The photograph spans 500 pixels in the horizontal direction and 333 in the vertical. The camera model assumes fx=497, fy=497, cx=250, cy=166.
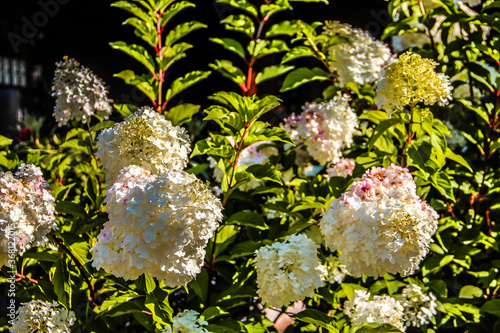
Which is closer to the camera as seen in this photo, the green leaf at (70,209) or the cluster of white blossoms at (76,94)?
the green leaf at (70,209)

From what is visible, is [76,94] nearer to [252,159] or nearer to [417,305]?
[252,159]

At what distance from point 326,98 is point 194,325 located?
111 centimetres

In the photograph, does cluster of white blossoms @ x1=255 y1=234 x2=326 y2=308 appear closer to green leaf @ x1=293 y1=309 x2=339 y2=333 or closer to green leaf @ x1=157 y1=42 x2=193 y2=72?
green leaf @ x1=293 y1=309 x2=339 y2=333

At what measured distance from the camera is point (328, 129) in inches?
67.0

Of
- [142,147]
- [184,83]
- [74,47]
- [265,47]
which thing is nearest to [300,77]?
[265,47]

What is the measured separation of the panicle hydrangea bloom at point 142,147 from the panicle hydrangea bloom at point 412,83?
62cm

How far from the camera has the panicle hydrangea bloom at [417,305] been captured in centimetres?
153

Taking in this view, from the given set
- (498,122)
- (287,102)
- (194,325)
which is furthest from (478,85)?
(287,102)

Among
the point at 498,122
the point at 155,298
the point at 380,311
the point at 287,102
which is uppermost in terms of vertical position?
the point at 498,122

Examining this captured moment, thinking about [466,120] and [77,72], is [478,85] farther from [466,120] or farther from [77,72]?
[77,72]

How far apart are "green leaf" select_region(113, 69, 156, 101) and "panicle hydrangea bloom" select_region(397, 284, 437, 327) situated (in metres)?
1.04

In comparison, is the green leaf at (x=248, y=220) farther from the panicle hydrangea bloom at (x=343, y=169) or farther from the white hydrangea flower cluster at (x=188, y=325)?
the panicle hydrangea bloom at (x=343, y=169)

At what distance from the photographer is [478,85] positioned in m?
2.01

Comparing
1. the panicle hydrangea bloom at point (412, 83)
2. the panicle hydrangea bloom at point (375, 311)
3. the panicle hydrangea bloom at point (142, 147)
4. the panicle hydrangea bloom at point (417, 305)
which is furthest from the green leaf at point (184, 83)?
the panicle hydrangea bloom at point (417, 305)
